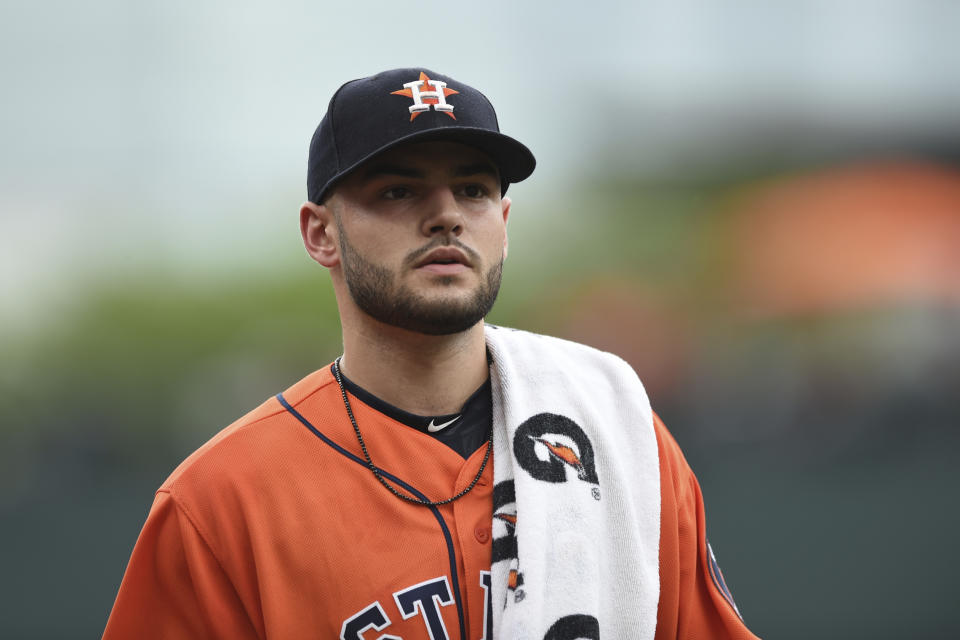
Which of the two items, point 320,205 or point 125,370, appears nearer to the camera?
point 320,205

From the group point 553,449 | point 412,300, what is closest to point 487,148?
point 412,300

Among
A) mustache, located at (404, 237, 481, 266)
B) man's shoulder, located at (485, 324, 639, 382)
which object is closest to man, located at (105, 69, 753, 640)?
mustache, located at (404, 237, 481, 266)

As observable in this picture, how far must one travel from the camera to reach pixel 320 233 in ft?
5.45

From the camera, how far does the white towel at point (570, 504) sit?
1452 millimetres

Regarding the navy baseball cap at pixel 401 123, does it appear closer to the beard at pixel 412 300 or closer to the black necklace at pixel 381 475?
the beard at pixel 412 300

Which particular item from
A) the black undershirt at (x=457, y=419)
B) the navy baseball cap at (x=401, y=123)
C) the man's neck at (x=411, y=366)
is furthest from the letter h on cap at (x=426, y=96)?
the black undershirt at (x=457, y=419)

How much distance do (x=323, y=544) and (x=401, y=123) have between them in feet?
2.46

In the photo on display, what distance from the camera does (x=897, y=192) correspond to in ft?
25.6

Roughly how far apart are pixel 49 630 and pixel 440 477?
4667 millimetres

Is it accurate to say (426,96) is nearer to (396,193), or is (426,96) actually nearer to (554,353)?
(396,193)

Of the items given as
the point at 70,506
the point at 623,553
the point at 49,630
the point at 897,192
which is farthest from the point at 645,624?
the point at 897,192

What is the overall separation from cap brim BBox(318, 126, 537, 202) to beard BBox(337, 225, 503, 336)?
0.49ft

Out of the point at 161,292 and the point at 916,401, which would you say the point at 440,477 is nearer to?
the point at 161,292

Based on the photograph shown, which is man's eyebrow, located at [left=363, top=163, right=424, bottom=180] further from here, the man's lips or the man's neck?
the man's neck
